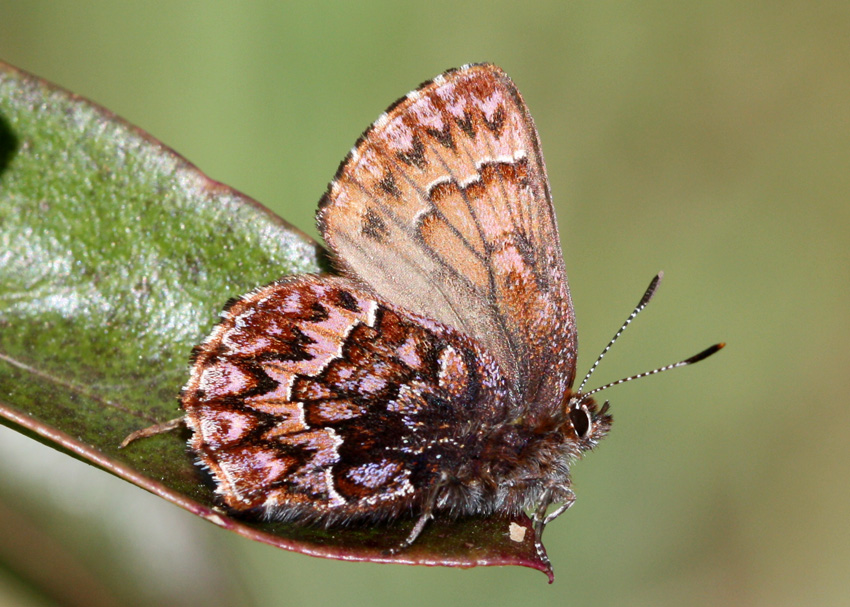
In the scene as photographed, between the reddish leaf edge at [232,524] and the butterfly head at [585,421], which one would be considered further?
the butterfly head at [585,421]

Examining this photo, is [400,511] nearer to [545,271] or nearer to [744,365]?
[545,271]

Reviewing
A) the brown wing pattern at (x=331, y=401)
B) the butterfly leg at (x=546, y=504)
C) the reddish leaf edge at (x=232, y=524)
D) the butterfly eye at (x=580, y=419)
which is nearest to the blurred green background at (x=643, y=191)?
the butterfly leg at (x=546, y=504)

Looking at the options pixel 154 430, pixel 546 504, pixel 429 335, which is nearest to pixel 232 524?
pixel 154 430

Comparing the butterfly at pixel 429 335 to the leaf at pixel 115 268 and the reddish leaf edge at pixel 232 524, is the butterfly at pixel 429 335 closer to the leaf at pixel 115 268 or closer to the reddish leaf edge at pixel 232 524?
the leaf at pixel 115 268

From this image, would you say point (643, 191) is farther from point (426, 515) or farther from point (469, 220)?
point (426, 515)

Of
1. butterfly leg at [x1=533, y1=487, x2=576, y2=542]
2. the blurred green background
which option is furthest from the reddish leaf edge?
the blurred green background
